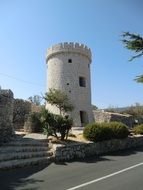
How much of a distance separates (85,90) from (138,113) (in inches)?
924

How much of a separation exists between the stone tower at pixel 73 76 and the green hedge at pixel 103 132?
1051 cm

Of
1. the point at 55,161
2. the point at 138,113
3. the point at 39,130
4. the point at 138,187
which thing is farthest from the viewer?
the point at 138,113

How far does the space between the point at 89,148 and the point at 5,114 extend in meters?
5.48

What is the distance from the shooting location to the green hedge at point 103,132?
64.5 feet

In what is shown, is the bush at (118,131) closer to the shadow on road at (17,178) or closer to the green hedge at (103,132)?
the green hedge at (103,132)

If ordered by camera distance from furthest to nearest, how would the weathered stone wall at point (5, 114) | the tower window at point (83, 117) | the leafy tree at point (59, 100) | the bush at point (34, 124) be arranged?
the tower window at point (83, 117), the leafy tree at point (59, 100), the bush at point (34, 124), the weathered stone wall at point (5, 114)

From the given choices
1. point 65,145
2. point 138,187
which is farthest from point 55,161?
point 138,187

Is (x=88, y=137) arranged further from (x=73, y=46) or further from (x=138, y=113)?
(x=138, y=113)

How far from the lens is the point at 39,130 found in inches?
884

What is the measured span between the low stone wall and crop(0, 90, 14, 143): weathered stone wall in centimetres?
297

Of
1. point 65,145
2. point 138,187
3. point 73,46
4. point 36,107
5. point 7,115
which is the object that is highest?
point 73,46

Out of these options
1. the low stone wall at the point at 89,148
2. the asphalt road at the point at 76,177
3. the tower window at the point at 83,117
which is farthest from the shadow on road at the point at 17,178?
the tower window at the point at 83,117

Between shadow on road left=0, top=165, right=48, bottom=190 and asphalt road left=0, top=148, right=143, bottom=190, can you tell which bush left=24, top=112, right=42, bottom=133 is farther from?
shadow on road left=0, top=165, right=48, bottom=190

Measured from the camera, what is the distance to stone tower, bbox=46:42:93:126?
33.2m
